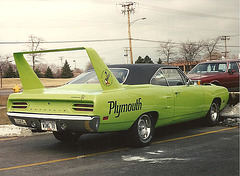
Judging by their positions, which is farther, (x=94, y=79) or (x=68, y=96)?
(x=94, y=79)

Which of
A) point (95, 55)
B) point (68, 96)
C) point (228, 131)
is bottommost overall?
point (228, 131)

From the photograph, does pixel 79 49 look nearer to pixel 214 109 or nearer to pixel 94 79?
pixel 94 79

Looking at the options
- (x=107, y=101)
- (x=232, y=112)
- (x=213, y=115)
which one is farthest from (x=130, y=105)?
(x=232, y=112)

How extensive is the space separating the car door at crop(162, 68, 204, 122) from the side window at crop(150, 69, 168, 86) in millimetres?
141

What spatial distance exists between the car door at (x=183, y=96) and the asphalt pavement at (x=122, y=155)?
0.46 m

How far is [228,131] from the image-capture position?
7.88 m

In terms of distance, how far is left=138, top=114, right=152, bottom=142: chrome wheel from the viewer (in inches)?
245

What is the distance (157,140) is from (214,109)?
2.56 meters

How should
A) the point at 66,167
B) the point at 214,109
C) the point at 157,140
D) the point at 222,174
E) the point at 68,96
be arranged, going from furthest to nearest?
the point at 214,109 < the point at 157,140 < the point at 68,96 < the point at 66,167 < the point at 222,174

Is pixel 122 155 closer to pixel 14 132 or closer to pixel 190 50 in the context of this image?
pixel 14 132

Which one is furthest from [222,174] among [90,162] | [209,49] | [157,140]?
[209,49]

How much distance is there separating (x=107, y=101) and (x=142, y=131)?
3.99 feet

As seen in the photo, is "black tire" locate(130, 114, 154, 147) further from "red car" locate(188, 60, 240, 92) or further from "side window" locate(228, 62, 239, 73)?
"side window" locate(228, 62, 239, 73)

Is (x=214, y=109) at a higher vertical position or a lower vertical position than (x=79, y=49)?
lower
